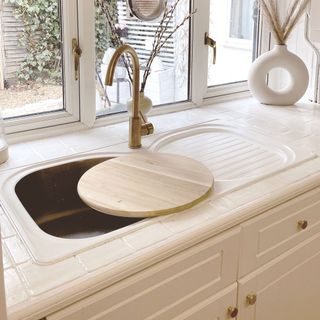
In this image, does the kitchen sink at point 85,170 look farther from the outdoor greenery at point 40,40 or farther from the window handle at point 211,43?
the window handle at point 211,43

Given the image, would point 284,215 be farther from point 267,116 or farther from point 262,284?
point 267,116

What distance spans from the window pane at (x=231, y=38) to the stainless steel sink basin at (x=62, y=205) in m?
0.99

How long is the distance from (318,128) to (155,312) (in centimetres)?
114

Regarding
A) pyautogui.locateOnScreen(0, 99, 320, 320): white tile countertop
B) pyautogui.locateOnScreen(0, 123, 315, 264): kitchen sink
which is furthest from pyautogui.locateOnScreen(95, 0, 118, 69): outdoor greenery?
pyautogui.locateOnScreen(0, 123, 315, 264): kitchen sink

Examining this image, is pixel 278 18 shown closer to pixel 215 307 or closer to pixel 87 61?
pixel 87 61

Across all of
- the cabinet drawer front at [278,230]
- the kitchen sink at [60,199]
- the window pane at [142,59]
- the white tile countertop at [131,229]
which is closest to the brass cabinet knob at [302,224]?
the cabinet drawer front at [278,230]

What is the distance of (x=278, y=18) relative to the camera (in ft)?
7.22

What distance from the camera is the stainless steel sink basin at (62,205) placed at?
1478 mm

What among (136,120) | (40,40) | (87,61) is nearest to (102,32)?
(87,61)

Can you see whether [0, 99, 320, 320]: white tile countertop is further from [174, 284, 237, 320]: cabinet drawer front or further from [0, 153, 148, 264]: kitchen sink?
[174, 284, 237, 320]: cabinet drawer front

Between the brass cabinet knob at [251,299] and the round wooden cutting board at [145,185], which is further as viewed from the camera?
the brass cabinet knob at [251,299]

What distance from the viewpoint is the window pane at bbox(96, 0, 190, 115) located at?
1893 mm

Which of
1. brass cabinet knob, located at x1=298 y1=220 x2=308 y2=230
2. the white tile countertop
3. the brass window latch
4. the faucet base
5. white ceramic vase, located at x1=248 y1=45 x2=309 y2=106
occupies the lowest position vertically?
brass cabinet knob, located at x1=298 y1=220 x2=308 y2=230

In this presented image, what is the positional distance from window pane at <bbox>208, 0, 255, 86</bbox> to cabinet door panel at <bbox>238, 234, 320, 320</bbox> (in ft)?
3.50
